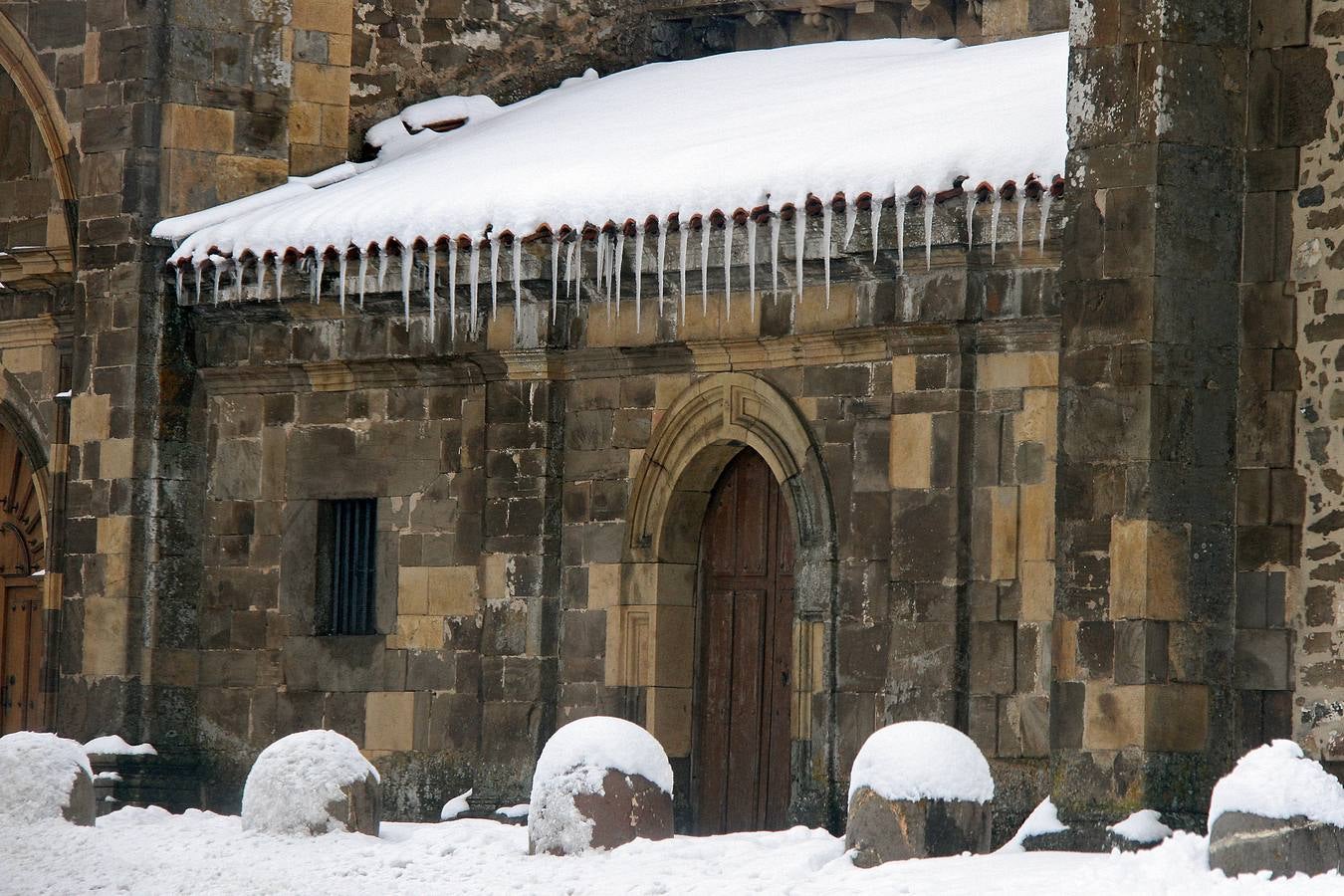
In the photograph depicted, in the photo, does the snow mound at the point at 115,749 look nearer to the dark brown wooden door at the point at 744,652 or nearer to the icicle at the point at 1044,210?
the dark brown wooden door at the point at 744,652

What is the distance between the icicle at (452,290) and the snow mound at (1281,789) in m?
6.95

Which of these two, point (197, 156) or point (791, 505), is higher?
point (197, 156)

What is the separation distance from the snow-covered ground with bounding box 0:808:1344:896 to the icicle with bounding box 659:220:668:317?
10.6ft

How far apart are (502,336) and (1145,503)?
5373mm

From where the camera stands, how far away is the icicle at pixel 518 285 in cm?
1542

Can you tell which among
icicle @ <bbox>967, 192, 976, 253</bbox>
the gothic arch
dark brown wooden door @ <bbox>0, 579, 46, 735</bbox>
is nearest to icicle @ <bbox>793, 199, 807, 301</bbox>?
icicle @ <bbox>967, 192, 976, 253</bbox>

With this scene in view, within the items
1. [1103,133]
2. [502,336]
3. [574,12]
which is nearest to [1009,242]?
[1103,133]

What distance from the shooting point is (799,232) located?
14125 mm

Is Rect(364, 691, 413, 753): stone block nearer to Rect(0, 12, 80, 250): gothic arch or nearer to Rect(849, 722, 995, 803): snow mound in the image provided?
Rect(0, 12, 80, 250): gothic arch

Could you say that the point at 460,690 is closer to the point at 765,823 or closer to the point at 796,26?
the point at 765,823

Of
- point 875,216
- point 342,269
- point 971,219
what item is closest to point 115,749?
point 342,269

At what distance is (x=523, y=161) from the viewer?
1658 centimetres

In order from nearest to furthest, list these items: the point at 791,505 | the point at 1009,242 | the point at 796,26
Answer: the point at 1009,242, the point at 791,505, the point at 796,26

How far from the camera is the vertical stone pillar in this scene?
1174 centimetres
